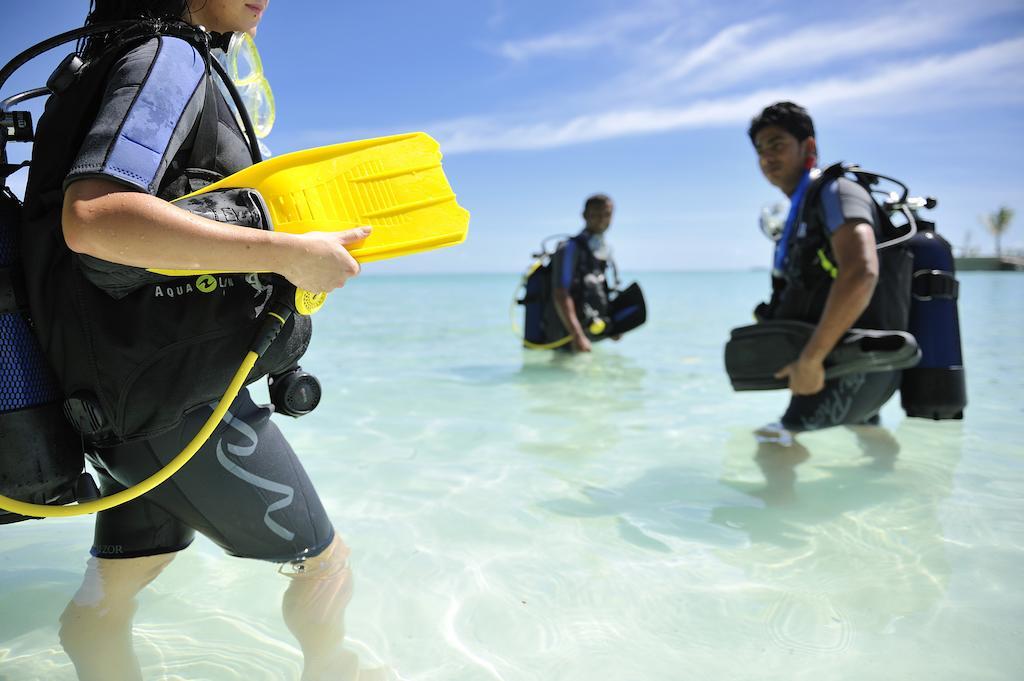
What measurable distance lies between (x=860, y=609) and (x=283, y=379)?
1.92 m

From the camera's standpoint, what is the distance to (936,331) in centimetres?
339

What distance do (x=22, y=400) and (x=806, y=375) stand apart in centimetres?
299

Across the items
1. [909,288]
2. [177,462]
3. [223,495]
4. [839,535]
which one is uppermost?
[909,288]

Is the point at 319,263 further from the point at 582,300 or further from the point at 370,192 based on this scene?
the point at 582,300

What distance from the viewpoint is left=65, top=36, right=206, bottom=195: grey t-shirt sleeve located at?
1.17 meters

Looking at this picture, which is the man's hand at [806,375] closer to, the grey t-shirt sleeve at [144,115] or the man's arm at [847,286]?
the man's arm at [847,286]

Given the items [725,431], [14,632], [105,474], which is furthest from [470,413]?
[105,474]

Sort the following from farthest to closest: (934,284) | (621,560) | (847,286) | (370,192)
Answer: (934,284)
(847,286)
(621,560)
(370,192)

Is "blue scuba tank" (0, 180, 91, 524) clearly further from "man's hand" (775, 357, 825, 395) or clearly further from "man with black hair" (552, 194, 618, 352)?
"man with black hair" (552, 194, 618, 352)

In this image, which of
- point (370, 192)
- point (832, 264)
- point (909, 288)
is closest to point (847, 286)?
point (832, 264)

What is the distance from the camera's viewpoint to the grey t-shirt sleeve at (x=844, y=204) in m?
3.12

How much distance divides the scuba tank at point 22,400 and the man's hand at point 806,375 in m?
2.90

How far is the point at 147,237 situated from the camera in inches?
46.3

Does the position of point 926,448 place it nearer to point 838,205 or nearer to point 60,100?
point 838,205
